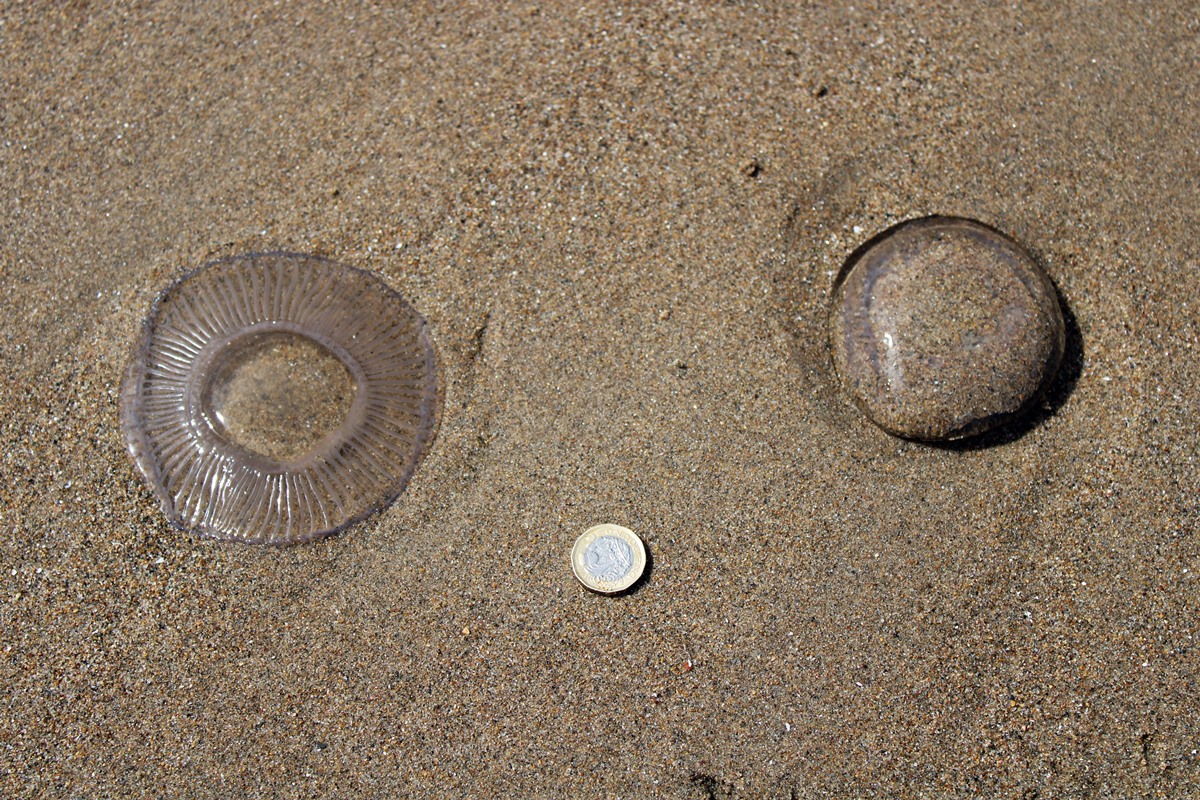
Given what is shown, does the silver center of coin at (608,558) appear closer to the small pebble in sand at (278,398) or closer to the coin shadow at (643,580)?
the coin shadow at (643,580)

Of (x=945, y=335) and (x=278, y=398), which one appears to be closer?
(x=945, y=335)

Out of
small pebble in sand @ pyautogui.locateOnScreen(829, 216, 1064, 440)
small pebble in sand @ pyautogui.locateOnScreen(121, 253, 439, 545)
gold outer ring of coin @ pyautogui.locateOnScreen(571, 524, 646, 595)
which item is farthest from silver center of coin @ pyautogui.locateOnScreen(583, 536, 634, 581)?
small pebble in sand @ pyautogui.locateOnScreen(829, 216, 1064, 440)

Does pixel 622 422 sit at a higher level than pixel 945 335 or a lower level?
lower

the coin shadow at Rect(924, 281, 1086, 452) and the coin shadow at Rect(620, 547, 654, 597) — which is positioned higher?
the coin shadow at Rect(924, 281, 1086, 452)

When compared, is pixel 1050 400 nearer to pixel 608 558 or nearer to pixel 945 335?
pixel 945 335

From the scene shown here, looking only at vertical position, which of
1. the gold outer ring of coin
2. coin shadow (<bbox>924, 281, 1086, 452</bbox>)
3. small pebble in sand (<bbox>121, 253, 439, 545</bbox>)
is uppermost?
small pebble in sand (<bbox>121, 253, 439, 545</bbox>)

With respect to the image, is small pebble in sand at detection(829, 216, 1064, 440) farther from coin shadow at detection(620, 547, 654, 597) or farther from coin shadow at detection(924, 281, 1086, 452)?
coin shadow at detection(620, 547, 654, 597)

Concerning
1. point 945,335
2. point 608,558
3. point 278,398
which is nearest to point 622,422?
point 608,558
